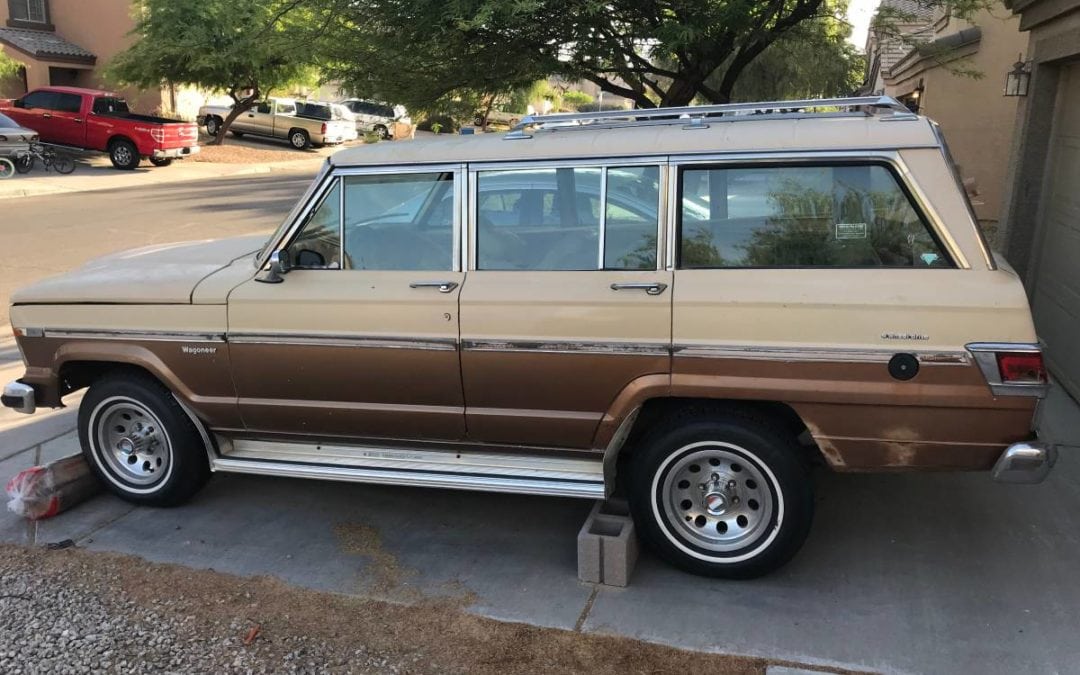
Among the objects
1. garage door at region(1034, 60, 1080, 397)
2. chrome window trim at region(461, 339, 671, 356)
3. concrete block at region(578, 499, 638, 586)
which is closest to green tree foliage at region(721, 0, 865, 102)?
garage door at region(1034, 60, 1080, 397)

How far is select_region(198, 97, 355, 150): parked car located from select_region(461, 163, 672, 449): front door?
3019cm

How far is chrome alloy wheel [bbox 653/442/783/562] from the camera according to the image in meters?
3.78

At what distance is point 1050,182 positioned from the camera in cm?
731

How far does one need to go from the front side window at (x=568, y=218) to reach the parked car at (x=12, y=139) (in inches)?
841

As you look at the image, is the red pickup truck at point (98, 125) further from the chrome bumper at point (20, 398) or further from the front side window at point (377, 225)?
the front side window at point (377, 225)

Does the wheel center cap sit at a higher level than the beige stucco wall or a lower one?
lower

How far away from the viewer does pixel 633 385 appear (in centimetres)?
379

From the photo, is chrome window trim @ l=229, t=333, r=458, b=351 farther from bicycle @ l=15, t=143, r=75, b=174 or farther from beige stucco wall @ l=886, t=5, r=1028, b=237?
bicycle @ l=15, t=143, r=75, b=174

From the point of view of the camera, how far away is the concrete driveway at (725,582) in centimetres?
346

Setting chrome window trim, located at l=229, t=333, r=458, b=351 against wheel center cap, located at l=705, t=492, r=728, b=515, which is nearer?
wheel center cap, located at l=705, t=492, r=728, b=515

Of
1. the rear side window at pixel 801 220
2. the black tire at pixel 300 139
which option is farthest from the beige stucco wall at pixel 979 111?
the black tire at pixel 300 139

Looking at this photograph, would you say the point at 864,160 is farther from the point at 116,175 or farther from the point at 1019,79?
the point at 116,175

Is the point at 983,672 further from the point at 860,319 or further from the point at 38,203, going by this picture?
the point at 38,203

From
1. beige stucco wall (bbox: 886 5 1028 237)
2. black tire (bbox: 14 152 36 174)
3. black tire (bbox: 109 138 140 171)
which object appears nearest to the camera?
beige stucco wall (bbox: 886 5 1028 237)
